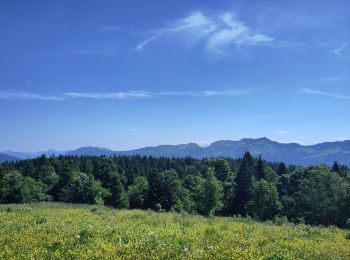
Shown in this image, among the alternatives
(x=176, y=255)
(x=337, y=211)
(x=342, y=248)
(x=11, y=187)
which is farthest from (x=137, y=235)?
(x=11, y=187)

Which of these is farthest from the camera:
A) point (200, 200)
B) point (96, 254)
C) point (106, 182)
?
point (106, 182)

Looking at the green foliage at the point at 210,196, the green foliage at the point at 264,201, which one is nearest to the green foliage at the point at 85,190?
the green foliage at the point at 210,196

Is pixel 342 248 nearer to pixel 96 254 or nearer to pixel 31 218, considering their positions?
pixel 96 254

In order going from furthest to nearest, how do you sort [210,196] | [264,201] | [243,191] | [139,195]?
[139,195]
[243,191]
[264,201]
[210,196]

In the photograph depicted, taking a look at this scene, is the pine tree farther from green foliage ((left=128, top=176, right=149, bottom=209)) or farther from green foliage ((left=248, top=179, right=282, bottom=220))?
green foliage ((left=128, top=176, right=149, bottom=209))

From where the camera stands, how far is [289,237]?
56.6 feet

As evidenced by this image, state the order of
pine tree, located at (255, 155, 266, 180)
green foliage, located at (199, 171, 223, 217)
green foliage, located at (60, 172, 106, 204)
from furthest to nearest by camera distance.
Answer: pine tree, located at (255, 155, 266, 180), green foliage, located at (60, 172, 106, 204), green foliage, located at (199, 171, 223, 217)

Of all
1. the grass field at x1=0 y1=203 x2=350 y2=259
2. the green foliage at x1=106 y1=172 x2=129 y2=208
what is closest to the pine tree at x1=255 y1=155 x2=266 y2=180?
the green foliage at x1=106 y1=172 x2=129 y2=208

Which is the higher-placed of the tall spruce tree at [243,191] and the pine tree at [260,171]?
the pine tree at [260,171]

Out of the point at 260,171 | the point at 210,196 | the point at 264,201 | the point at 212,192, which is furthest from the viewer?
the point at 260,171

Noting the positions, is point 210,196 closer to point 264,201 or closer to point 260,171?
point 264,201

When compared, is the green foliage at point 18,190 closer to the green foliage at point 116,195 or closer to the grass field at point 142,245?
the green foliage at point 116,195

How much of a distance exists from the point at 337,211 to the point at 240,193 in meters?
25.5

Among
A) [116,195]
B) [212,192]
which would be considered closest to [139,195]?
[116,195]
